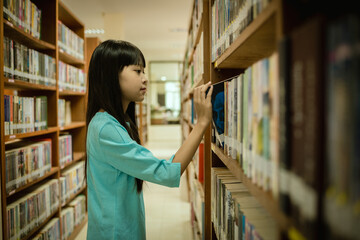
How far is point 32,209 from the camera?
1.90 meters

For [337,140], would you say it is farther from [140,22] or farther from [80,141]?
[140,22]

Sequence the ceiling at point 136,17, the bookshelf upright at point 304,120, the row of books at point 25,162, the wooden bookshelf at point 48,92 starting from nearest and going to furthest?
the bookshelf upright at point 304,120 < the wooden bookshelf at point 48,92 < the row of books at point 25,162 < the ceiling at point 136,17

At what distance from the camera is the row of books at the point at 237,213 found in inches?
29.7

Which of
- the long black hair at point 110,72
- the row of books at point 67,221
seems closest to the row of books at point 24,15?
the long black hair at point 110,72

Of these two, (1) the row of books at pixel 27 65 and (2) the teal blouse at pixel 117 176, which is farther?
(1) the row of books at pixel 27 65

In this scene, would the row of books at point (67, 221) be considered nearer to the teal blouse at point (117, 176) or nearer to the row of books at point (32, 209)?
the row of books at point (32, 209)

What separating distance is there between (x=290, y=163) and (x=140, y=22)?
20.9ft

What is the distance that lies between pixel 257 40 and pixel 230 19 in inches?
11.1

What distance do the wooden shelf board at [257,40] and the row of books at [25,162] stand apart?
4.90 ft

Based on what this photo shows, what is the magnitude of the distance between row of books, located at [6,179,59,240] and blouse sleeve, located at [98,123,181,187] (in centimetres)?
112

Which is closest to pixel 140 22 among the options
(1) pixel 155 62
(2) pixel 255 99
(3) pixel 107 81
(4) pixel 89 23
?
(4) pixel 89 23

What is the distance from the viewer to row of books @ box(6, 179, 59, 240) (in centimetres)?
167

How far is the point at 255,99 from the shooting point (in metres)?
0.64

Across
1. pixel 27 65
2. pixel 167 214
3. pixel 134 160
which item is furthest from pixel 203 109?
pixel 167 214
